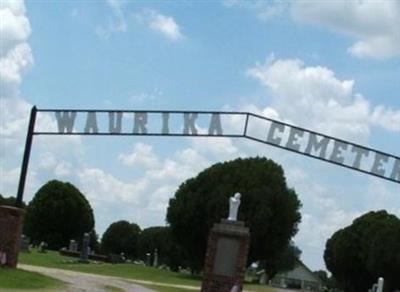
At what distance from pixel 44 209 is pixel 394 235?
34.1 metres

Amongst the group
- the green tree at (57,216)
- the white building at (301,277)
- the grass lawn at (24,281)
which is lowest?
the grass lawn at (24,281)

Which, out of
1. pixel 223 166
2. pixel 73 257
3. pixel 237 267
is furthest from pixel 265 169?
pixel 237 267

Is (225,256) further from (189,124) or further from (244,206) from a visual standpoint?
(244,206)

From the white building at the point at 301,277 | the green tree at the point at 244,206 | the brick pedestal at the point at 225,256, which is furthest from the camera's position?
the white building at the point at 301,277

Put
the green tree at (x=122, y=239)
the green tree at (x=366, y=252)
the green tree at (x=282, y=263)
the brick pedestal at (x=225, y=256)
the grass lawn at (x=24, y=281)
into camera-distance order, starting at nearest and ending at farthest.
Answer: the grass lawn at (x=24, y=281) < the brick pedestal at (x=225, y=256) < the green tree at (x=366, y=252) < the green tree at (x=282, y=263) < the green tree at (x=122, y=239)

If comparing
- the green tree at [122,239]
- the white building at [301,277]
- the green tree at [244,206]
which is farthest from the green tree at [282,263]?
the green tree at [122,239]

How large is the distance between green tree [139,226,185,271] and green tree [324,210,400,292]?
17.1 meters

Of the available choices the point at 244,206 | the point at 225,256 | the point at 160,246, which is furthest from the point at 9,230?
the point at 160,246

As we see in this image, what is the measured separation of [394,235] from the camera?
7700cm

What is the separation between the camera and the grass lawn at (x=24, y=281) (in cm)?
2384

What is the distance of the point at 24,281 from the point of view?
24.8 meters

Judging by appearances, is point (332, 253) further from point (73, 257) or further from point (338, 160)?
point (338, 160)

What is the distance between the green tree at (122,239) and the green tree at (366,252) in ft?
106

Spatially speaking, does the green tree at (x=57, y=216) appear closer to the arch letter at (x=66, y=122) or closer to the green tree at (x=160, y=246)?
the green tree at (x=160, y=246)
